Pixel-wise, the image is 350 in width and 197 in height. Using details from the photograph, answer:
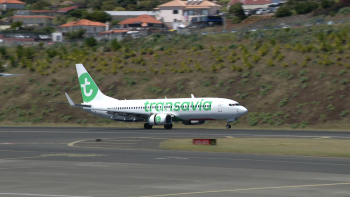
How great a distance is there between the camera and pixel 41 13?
19750 centimetres

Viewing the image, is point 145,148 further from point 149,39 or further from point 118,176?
point 149,39

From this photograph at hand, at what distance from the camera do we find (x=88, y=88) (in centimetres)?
6169

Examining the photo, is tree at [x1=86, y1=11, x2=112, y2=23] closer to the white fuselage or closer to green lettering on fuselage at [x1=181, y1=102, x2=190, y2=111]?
the white fuselage

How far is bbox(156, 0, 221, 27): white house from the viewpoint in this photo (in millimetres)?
167312

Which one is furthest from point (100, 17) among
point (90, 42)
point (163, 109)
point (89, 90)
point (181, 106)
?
point (181, 106)

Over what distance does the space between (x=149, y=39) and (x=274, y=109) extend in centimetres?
3724

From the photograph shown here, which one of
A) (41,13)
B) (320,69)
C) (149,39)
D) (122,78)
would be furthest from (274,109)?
(41,13)

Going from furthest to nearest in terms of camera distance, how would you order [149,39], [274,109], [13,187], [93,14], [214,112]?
[93,14], [149,39], [274,109], [214,112], [13,187]

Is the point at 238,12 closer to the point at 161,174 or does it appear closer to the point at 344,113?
the point at 344,113

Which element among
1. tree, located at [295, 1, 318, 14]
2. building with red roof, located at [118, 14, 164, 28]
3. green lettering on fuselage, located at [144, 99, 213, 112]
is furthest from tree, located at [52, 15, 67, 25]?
green lettering on fuselage, located at [144, 99, 213, 112]

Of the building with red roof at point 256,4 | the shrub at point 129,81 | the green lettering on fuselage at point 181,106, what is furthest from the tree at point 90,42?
the building with red roof at point 256,4

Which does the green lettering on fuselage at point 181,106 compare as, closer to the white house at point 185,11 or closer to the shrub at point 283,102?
the shrub at point 283,102

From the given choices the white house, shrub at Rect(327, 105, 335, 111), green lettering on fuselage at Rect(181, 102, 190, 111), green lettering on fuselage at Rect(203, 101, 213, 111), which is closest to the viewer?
green lettering on fuselage at Rect(203, 101, 213, 111)

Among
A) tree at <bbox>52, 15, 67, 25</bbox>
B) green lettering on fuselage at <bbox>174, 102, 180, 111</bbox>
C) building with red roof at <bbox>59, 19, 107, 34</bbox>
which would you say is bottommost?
green lettering on fuselage at <bbox>174, 102, 180, 111</bbox>
